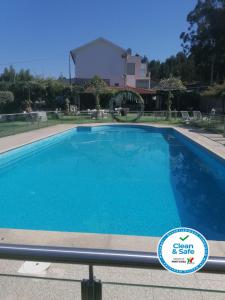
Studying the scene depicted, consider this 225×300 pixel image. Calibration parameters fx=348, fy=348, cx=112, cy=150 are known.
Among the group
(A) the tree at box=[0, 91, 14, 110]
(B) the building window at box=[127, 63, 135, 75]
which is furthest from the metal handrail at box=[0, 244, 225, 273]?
(B) the building window at box=[127, 63, 135, 75]

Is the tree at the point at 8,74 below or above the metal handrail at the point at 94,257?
above

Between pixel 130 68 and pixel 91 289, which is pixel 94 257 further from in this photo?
pixel 130 68

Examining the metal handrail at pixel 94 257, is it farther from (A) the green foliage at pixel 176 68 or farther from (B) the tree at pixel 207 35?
(A) the green foliage at pixel 176 68

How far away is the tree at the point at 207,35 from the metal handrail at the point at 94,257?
34112mm

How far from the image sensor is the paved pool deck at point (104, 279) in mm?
2566

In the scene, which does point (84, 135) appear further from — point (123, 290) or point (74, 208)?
point (123, 290)

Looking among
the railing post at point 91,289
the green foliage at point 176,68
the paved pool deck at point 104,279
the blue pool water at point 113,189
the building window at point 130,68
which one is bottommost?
the blue pool water at point 113,189

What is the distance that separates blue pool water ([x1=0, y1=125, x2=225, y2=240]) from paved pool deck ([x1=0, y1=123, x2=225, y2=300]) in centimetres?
166

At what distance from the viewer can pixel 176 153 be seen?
13.4 meters

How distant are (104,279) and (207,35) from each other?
115 feet

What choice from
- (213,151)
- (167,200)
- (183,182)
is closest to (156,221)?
(167,200)

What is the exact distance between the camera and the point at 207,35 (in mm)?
34344

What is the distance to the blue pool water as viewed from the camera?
240 inches

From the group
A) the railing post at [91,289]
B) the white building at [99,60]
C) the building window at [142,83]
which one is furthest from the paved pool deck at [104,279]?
the building window at [142,83]
